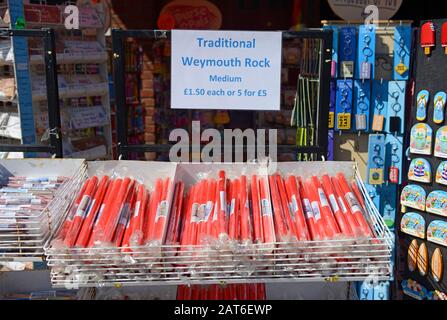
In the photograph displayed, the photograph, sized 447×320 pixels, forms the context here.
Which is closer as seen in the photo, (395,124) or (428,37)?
(428,37)

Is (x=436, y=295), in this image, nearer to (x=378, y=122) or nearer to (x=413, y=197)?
(x=413, y=197)

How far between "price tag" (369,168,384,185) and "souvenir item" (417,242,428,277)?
20.4 inches

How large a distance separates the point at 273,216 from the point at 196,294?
503 millimetres

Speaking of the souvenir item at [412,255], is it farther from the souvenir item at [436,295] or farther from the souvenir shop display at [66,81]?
the souvenir shop display at [66,81]

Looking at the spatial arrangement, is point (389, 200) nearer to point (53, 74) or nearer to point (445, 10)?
point (53, 74)

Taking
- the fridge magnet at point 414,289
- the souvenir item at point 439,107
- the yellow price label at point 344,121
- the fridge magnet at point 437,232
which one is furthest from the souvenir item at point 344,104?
the fridge magnet at point 414,289

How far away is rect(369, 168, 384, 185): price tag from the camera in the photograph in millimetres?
3258

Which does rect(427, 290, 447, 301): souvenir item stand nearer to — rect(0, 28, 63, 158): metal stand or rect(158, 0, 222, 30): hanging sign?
rect(0, 28, 63, 158): metal stand

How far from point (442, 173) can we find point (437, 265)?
61 cm

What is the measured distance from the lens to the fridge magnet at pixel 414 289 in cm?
309

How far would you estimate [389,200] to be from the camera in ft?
10.9

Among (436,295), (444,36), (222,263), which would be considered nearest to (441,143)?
(444,36)

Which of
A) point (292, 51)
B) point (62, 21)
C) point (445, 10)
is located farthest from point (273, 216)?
point (445, 10)

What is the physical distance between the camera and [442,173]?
114 inches
